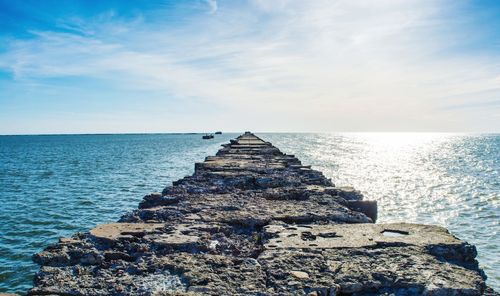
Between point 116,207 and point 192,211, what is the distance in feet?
40.9

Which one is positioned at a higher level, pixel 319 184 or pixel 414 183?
pixel 319 184

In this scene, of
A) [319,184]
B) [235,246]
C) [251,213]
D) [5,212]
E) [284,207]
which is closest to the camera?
[235,246]

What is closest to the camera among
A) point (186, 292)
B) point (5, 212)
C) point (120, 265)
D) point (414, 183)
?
point (186, 292)

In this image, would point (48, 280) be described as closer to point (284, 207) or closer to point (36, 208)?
point (284, 207)

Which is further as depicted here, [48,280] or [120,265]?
→ [120,265]

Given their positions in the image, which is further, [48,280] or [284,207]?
[284,207]

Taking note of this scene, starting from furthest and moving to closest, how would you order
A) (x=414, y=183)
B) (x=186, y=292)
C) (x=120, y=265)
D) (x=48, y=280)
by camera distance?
(x=414, y=183)
(x=120, y=265)
(x=48, y=280)
(x=186, y=292)

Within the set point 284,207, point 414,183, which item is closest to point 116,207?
point 284,207

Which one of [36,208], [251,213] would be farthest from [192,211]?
[36,208]

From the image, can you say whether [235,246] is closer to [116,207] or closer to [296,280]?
[296,280]

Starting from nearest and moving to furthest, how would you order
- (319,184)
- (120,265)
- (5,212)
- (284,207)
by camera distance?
(120,265) → (284,207) → (319,184) → (5,212)

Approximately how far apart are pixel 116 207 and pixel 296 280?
14557mm

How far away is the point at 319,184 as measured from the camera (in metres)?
6.86

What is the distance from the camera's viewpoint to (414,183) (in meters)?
27.2
